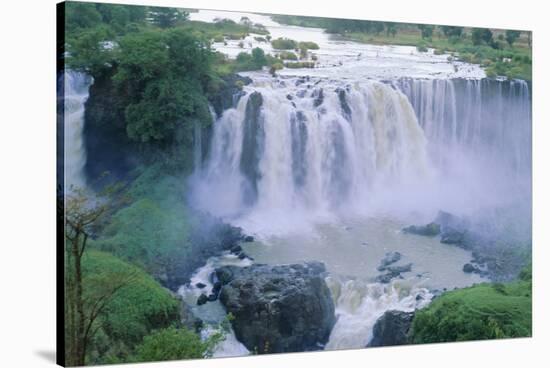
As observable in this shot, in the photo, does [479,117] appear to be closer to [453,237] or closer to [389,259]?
[453,237]

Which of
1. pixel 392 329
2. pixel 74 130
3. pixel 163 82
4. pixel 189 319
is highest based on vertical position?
pixel 163 82

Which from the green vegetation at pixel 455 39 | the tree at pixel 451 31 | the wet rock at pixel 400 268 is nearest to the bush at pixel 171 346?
the wet rock at pixel 400 268

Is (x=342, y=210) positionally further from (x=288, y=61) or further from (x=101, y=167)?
(x=101, y=167)

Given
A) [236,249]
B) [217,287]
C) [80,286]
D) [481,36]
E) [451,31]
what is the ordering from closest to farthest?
[80,286]
[217,287]
[236,249]
[451,31]
[481,36]

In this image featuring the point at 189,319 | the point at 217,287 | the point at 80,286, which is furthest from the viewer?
the point at 217,287

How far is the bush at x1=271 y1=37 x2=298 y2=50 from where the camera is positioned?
8594 millimetres

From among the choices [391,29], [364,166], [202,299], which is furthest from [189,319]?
[391,29]

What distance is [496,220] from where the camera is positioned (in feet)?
30.7

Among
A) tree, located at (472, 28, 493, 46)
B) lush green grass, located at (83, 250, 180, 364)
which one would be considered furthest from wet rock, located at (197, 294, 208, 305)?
tree, located at (472, 28, 493, 46)

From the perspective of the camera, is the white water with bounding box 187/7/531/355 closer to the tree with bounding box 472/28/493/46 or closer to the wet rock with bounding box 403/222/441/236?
the wet rock with bounding box 403/222/441/236

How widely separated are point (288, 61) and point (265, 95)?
0.33m

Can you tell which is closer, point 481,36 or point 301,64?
point 301,64

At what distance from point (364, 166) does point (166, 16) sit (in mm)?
1971

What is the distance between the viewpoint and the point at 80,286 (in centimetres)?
776
